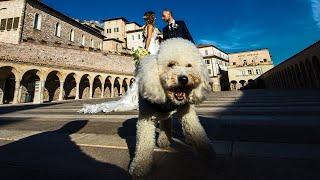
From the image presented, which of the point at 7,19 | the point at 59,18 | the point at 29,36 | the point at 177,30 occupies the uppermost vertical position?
the point at 59,18

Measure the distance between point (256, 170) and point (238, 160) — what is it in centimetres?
28

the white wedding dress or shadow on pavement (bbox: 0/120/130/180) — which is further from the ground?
the white wedding dress

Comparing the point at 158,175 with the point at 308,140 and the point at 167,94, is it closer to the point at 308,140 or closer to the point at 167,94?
the point at 167,94

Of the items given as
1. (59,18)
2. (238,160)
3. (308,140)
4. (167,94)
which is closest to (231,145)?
(238,160)

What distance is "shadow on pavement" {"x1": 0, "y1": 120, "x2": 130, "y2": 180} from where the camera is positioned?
2.04 m

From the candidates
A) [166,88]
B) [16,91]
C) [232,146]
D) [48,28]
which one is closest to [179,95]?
[166,88]

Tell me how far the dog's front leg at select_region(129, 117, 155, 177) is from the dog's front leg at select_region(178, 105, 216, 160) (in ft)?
1.30

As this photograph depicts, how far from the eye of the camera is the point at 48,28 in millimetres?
36750

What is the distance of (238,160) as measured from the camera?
7.33 ft

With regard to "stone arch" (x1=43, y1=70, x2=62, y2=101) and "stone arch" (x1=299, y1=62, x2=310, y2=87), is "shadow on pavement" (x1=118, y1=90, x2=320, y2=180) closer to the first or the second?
"stone arch" (x1=299, y1=62, x2=310, y2=87)

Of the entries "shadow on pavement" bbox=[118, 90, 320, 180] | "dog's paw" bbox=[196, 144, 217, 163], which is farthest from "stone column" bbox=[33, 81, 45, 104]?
"dog's paw" bbox=[196, 144, 217, 163]

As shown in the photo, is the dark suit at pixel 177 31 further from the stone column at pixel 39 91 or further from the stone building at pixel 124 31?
the stone building at pixel 124 31

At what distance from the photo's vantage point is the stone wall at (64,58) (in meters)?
26.2

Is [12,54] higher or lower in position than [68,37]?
lower
